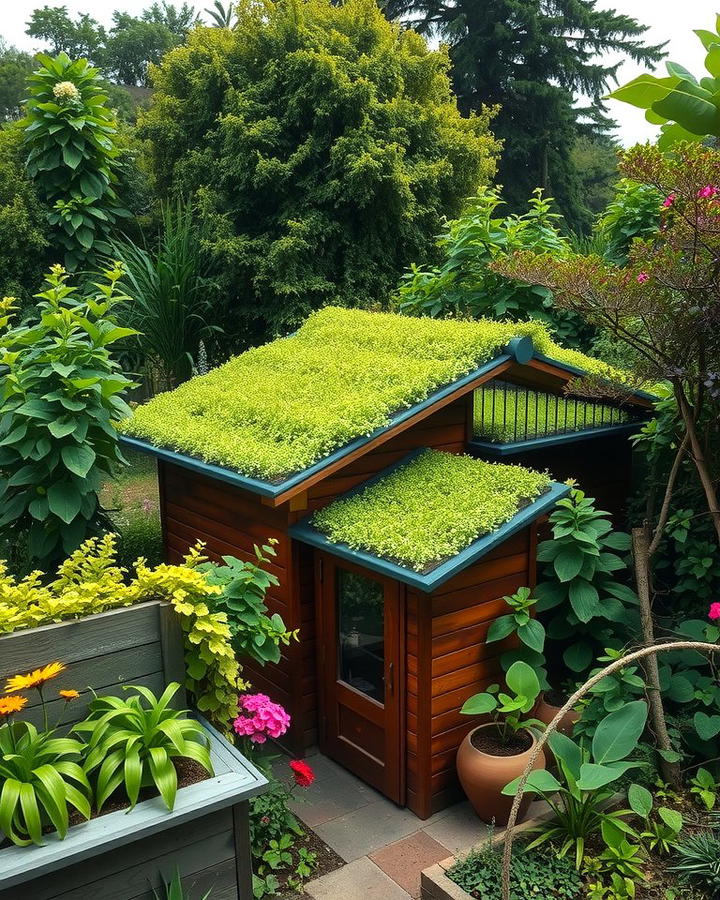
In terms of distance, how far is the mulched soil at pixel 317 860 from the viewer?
3.73 metres

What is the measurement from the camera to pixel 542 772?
11.5 ft

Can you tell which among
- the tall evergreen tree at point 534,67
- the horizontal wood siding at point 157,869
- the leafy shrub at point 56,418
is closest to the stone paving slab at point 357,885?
the horizontal wood siding at point 157,869

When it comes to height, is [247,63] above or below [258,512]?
above

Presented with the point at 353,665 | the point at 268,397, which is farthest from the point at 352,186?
the point at 353,665

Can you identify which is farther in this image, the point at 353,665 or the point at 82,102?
the point at 82,102

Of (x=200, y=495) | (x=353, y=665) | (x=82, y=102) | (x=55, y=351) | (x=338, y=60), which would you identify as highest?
(x=338, y=60)

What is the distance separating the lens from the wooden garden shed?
4.25 m

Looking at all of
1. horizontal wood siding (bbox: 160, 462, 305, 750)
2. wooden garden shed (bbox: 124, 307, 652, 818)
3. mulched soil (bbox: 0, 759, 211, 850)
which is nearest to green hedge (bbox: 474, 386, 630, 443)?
wooden garden shed (bbox: 124, 307, 652, 818)

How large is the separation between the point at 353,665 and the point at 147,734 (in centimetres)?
195

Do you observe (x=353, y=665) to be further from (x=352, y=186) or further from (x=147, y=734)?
(x=352, y=186)

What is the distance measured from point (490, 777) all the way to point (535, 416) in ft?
9.03

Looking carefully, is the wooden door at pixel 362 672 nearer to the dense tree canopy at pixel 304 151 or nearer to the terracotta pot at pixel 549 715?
the terracotta pot at pixel 549 715

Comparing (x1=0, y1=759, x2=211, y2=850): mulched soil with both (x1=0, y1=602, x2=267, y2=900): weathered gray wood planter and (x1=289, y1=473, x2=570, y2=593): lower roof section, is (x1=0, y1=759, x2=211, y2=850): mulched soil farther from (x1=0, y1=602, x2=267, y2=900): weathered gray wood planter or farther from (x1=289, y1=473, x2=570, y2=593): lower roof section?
(x1=289, y1=473, x2=570, y2=593): lower roof section

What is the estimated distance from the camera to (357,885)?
382 cm
